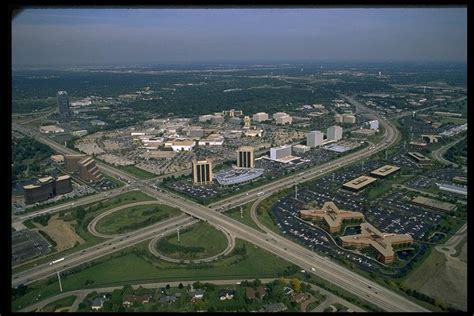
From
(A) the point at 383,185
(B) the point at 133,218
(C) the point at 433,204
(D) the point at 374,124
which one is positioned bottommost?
(B) the point at 133,218

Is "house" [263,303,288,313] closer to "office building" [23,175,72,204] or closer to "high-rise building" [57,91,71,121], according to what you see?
"office building" [23,175,72,204]

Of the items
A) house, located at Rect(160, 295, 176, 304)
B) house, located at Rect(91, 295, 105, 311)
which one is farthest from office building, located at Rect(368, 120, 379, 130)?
house, located at Rect(91, 295, 105, 311)

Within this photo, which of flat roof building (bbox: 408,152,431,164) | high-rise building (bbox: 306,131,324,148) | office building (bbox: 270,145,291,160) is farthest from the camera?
high-rise building (bbox: 306,131,324,148)

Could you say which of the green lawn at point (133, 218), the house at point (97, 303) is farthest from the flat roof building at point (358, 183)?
the house at point (97, 303)

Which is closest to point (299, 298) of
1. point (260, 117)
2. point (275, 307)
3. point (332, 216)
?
point (275, 307)

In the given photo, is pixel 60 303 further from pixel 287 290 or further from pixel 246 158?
pixel 246 158

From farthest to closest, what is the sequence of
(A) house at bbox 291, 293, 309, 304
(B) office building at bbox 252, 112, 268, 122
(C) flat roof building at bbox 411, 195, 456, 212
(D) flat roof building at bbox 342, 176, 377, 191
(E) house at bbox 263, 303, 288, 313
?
(B) office building at bbox 252, 112, 268, 122
(D) flat roof building at bbox 342, 176, 377, 191
(C) flat roof building at bbox 411, 195, 456, 212
(A) house at bbox 291, 293, 309, 304
(E) house at bbox 263, 303, 288, 313
